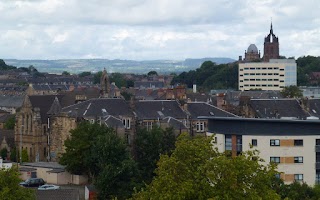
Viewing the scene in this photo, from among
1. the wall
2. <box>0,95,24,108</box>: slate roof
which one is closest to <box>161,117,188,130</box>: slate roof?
the wall

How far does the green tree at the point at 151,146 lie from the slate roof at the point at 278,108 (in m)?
18.4

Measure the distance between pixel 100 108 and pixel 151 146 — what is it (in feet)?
45.7

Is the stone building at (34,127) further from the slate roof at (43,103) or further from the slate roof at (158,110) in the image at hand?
the slate roof at (158,110)

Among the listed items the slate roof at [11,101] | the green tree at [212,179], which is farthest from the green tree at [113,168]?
the slate roof at [11,101]

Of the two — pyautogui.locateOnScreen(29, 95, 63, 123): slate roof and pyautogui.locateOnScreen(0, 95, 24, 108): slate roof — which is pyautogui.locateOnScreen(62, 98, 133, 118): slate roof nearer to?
pyautogui.locateOnScreen(29, 95, 63, 123): slate roof

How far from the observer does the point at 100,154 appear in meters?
74.9

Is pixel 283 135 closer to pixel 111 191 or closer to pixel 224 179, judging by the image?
pixel 111 191

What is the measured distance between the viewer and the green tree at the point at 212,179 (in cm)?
3944

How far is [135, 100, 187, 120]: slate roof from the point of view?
92.2m

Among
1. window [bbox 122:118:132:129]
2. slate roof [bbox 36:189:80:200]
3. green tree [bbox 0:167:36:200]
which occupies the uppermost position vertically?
window [bbox 122:118:132:129]

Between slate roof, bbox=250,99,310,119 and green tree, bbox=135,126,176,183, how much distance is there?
723 inches

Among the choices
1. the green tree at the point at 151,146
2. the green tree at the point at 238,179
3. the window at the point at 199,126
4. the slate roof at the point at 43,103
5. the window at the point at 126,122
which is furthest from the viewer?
the slate roof at the point at 43,103

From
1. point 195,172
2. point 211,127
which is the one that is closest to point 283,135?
point 211,127

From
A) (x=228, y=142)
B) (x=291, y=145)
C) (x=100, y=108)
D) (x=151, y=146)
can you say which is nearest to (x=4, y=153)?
(x=100, y=108)
